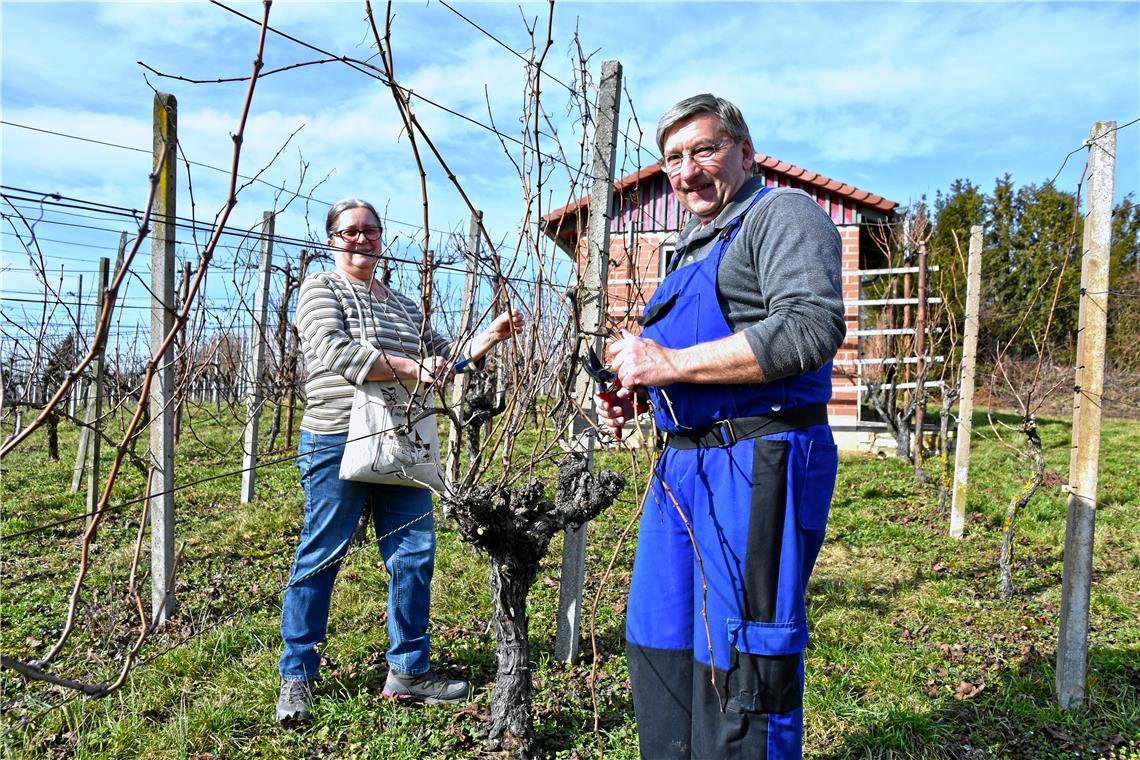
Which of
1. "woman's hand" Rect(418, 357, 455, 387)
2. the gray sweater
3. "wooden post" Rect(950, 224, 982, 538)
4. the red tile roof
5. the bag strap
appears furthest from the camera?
the red tile roof

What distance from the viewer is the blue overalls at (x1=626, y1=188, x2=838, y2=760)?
5.54 feet

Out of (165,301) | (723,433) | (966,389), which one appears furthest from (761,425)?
(966,389)

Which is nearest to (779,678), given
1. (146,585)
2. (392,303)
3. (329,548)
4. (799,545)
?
(799,545)

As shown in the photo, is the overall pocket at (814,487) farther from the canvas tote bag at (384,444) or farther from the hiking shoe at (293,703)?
the hiking shoe at (293,703)

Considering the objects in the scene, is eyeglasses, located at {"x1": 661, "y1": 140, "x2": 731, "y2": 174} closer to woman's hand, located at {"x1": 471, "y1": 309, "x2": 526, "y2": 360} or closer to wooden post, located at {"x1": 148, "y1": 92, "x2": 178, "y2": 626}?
woman's hand, located at {"x1": 471, "y1": 309, "x2": 526, "y2": 360}

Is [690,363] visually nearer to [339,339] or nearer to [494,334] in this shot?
[494,334]

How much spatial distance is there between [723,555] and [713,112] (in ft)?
3.43

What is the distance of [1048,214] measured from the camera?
20828mm

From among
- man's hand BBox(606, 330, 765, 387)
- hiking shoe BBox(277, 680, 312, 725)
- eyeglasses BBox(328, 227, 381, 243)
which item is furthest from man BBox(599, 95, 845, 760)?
hiking shoe BBox(277, 680, 312, 725)

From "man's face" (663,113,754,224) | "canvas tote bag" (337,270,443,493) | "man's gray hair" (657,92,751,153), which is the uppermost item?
"man's gray hair" (657,92,751,153)

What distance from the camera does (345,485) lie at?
2.73 meters

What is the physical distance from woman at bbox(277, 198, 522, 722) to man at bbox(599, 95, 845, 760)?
1.03m

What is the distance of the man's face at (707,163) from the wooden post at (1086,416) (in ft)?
6.21

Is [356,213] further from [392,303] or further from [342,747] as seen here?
[342,747]
